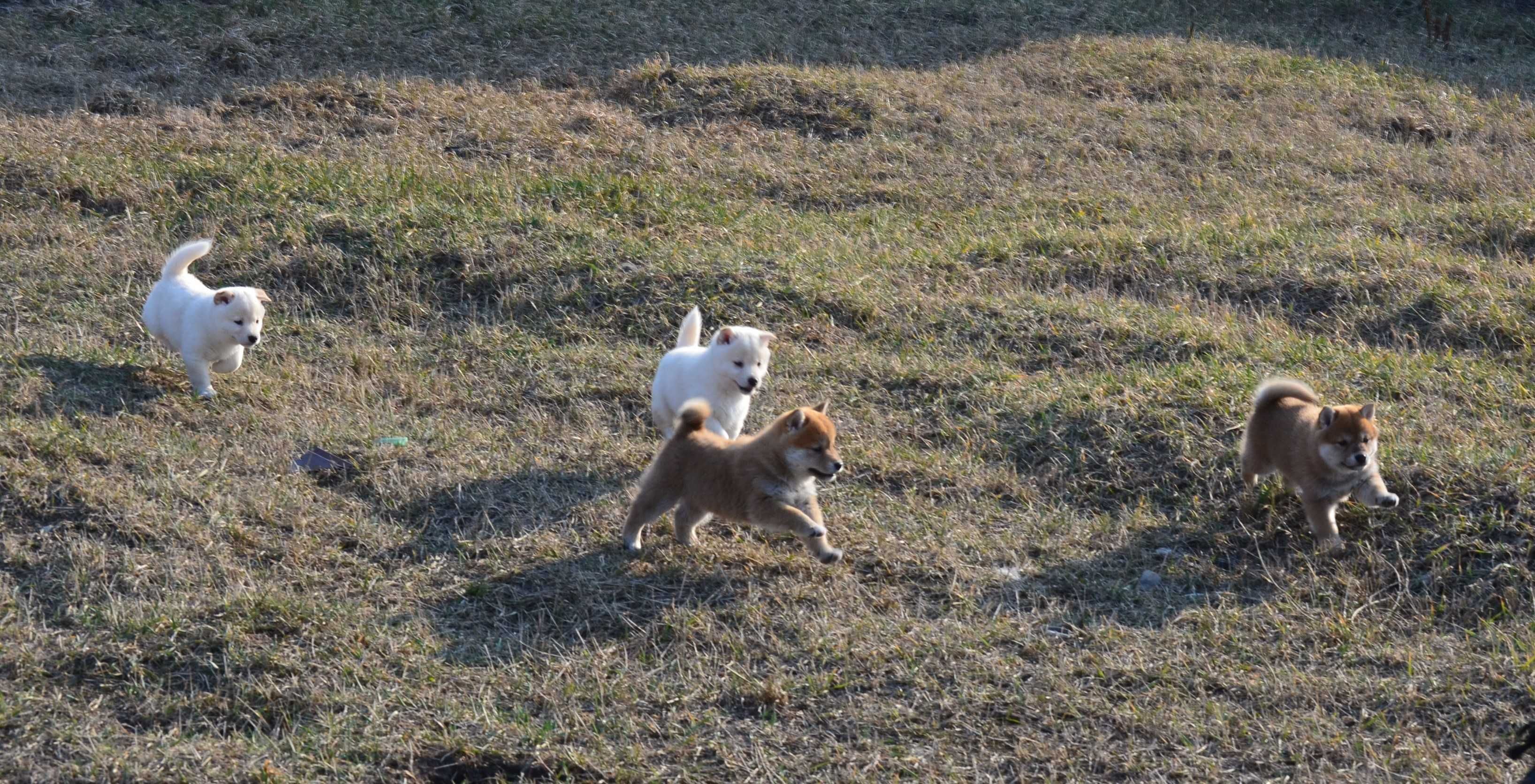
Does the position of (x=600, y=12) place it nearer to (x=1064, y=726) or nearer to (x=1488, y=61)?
(x=1488, y=61)

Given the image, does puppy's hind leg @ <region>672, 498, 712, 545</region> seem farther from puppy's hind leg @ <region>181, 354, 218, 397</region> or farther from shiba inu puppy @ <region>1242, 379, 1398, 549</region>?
puppy's hind leg @ <region>181, 354, 218, 397</region>

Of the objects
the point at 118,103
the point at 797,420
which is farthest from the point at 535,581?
the point at 118,103

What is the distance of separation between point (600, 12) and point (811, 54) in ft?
7.33

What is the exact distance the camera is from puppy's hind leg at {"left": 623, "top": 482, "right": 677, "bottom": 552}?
5281 mm

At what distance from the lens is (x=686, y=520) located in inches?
212

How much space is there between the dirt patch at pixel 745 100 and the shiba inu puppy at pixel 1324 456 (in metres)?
6.32

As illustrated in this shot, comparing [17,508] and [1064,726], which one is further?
[17,508]

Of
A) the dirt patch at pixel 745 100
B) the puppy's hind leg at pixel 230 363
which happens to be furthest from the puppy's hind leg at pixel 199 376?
the dirt patch at pixel 745 100

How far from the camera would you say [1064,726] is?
4355mm

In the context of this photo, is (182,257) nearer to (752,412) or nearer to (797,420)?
(752,412)

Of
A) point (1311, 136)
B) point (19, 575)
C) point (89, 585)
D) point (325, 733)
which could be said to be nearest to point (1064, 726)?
point (325, 733)

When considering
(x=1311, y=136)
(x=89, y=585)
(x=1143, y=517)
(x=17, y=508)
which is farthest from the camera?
(x=1311, y=136)

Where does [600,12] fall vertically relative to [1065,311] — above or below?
above

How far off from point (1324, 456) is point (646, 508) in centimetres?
262
